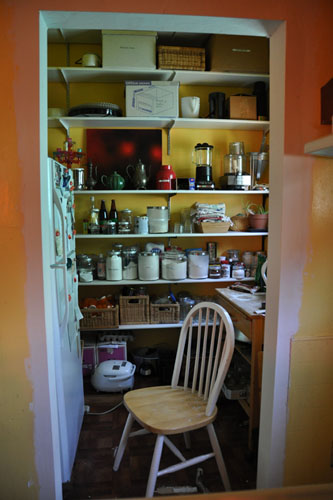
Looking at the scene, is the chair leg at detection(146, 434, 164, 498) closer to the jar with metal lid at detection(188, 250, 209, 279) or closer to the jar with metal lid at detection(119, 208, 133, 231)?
the jar with metal lid at detection(188, 250, 209, 279)

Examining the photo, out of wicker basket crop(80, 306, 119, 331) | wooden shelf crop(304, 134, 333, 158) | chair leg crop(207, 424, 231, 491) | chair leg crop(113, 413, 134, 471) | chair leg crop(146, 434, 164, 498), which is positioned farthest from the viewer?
wicker basket crop(80, 306, 119, 331)

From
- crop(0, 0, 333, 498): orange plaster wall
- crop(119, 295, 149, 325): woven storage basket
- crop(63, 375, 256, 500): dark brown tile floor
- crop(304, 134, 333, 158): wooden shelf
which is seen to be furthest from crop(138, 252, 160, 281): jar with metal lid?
crop(304, 134, 333, 158): wooden shelf

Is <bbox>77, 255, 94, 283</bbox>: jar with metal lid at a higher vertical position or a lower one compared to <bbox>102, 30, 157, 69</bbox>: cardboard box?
lower

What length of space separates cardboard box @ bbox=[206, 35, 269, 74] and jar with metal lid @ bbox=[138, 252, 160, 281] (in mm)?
1610

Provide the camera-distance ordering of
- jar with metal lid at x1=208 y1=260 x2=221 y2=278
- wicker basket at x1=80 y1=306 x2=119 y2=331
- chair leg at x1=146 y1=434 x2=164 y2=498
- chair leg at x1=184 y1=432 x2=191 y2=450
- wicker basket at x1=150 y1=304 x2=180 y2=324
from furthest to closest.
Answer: jar with metal lid at x1=208 y1=260 x2=221 y2=278 < wicker basket at x1=150 y1=304 x2=180 y2=324 < wicker basket at x1=80 y1=306 x2=119 y2=331 < chair leg at x1=184 y1=432 x2=191 y2=450 < chair leg at x1=146 y1=434 x2=164 y2=498

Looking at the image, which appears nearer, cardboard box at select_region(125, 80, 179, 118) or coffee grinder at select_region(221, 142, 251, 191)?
cardboard box at select_region(125, 80, 179, 118)

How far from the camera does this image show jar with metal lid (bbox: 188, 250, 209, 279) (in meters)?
3.29

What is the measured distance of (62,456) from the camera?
6.36 feet

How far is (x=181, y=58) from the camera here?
3.02 m

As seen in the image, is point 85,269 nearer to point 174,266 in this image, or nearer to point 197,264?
point 174,266

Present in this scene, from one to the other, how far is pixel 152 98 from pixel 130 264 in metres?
1.38

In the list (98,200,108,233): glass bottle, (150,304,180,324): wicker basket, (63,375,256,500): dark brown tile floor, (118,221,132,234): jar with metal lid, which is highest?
(98,200,108,233): glass bottle

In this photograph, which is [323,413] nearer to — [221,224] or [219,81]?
[221,224]

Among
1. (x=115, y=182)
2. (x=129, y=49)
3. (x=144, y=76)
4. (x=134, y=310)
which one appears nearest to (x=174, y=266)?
(x=134, y=310)
